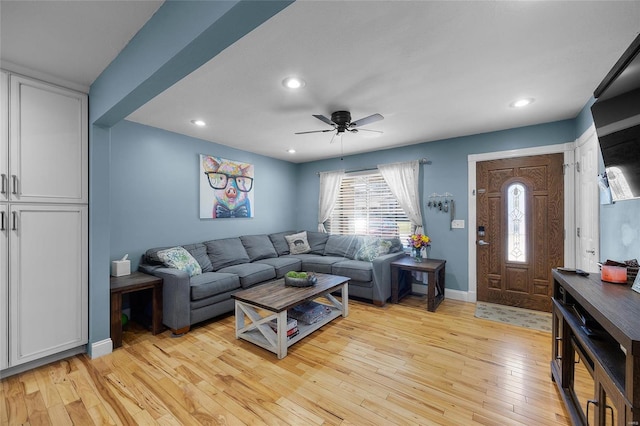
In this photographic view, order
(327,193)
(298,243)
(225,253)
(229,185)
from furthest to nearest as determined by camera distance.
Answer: (327,193) → (298,243) → (229,185) → (225,253)

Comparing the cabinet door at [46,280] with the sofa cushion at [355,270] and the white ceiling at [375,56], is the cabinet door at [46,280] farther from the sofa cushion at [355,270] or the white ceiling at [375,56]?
the sofa cushion at [355,270]

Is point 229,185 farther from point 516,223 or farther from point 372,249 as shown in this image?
point 516,223

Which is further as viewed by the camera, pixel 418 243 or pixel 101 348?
pixel 418 243

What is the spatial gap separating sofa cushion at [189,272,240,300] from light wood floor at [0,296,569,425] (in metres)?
0.43

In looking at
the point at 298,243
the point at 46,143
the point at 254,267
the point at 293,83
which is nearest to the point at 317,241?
the point at 298,243

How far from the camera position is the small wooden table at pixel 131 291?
2.54 metres

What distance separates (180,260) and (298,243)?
229 cm

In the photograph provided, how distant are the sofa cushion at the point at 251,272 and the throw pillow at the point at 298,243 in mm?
1087

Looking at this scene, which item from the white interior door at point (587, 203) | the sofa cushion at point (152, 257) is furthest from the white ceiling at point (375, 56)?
the sofa cushion at point (152, 257)

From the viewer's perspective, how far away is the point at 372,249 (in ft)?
13.8

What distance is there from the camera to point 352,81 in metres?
2.29

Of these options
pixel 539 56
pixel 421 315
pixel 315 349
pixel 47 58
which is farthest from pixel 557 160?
pixel 47 58

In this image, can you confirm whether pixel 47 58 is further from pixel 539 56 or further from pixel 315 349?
pixel 539 56

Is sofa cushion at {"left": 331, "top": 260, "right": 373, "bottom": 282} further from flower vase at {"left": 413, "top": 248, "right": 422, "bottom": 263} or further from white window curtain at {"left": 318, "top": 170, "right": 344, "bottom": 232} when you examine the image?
white window curtain at {"left": 318, "top": 170, "right": 344, "bottom": 232}
